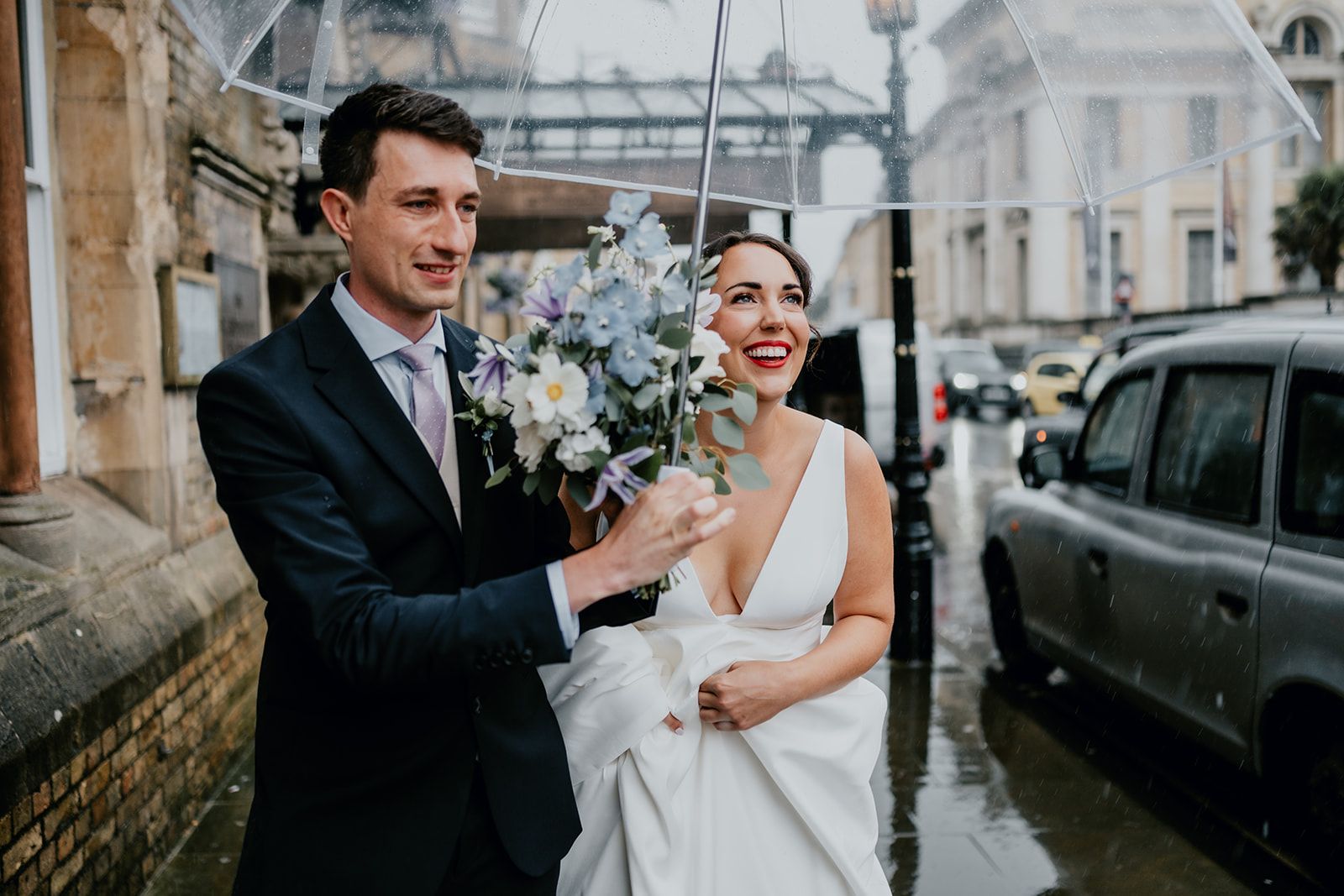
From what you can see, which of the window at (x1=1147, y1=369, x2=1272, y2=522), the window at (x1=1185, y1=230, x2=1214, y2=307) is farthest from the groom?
the window at (x1=1185, y1=230, x2=1214, y2=307)

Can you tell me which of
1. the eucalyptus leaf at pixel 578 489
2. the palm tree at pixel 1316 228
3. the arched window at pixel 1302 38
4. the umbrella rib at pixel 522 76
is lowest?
the eucalyptus leaf at pixel 578 489

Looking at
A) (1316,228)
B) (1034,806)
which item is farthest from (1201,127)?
(1316,228)

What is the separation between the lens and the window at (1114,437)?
548 cm

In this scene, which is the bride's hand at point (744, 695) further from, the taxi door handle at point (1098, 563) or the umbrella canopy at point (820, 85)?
the taxi door handle at point (1098, 563)

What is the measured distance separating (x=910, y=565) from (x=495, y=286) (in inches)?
744

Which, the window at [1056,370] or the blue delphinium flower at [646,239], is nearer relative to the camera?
the blue delphinium flower at [646,239]

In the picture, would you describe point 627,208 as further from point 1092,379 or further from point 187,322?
point 1092,379

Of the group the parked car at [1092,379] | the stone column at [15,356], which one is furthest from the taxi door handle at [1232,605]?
the parked car at [1092,379]

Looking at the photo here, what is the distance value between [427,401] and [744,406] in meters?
0.57

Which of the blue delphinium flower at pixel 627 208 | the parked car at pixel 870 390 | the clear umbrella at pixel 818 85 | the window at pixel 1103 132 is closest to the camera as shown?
the blue delphinium flower at pixel 627 208

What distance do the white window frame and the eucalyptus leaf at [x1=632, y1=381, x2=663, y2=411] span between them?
354 cm

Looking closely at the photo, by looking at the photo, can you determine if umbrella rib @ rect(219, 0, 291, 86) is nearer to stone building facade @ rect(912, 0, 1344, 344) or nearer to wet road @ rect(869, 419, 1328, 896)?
wet road @ rect(869, 419, 1328, 896)

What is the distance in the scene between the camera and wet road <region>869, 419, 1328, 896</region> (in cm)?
426

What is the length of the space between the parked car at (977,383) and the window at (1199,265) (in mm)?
27803
